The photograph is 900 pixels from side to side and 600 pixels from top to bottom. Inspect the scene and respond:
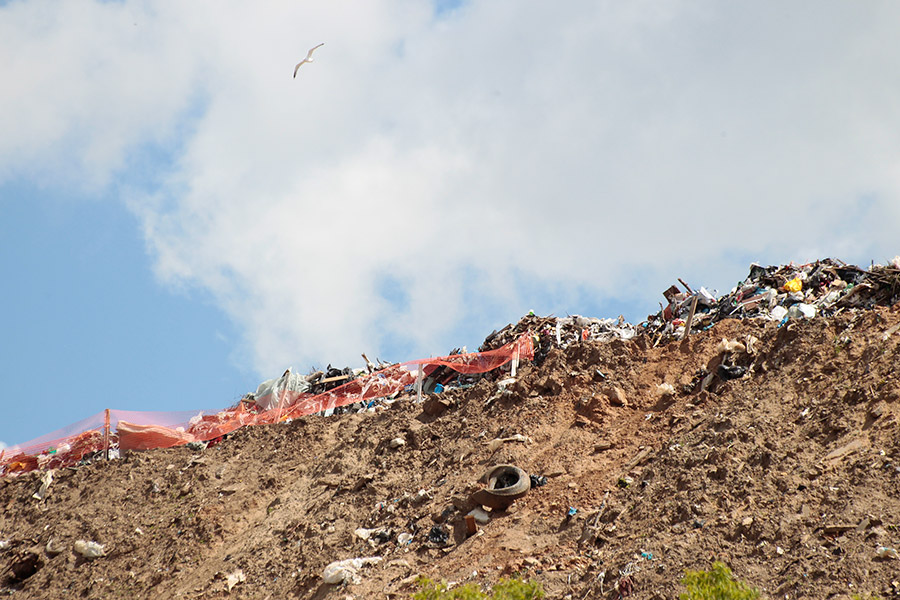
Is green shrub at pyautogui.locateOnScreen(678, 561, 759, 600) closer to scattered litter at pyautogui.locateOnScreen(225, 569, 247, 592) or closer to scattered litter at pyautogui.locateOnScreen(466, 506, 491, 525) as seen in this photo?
scattered litter at pyautogui.locateOnScreen(466, 506, 491, 525)

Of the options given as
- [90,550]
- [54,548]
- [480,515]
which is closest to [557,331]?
[480,515]

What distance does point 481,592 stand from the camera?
32.3ft

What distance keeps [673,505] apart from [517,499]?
241 centimetres

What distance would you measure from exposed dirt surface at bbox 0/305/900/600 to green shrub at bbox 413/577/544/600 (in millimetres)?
190

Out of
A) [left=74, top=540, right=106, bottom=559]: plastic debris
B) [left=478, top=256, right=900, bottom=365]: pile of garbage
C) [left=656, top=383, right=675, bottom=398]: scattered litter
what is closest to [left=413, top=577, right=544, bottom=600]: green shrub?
[left=656, top=383, right=675, bottom=398]: scattered litter

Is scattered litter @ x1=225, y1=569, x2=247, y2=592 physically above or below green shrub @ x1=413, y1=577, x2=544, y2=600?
above

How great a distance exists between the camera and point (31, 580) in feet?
50.5

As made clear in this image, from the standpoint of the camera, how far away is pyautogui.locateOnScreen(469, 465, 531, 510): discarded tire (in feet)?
38.2

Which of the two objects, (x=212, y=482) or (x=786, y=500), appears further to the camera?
(x=212, y=482)

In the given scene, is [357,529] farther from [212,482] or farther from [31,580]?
[31,580]

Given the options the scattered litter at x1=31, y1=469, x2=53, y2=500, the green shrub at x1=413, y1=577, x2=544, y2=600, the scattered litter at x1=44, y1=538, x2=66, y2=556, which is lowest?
the green shrub at x1=413, y1=577, x2=544, y2=600

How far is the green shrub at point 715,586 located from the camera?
8328 millimetres

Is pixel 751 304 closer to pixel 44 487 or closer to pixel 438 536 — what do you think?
pixel 438 536

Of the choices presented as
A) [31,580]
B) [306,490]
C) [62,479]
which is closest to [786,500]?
[306,490]
